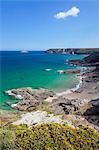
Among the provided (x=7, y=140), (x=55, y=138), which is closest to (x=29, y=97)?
(x=55, y=138)

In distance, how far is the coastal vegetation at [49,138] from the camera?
9.45 m

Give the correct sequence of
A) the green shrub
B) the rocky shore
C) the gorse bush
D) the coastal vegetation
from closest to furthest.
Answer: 1. the green shrub
2. the coastal vegetation
3. the gorse bush
4. the rocky shore

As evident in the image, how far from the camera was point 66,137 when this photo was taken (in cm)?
1007

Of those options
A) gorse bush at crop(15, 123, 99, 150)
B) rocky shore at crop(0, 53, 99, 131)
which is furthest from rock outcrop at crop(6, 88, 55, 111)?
gorse bush at crop(15, 123, 99, 150)

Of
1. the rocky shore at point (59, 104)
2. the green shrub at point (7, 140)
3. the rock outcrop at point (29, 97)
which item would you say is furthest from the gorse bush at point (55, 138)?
the rock outcrop at point (29, 97)

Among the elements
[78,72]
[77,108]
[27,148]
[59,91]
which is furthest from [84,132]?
[78,72]

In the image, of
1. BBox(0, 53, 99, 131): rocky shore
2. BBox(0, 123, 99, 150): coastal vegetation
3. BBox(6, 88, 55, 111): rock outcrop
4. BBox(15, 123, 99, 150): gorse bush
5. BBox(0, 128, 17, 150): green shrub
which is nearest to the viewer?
BBox(0, 128, 17, 150): green shrub

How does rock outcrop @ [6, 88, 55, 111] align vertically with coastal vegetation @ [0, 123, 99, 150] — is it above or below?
below

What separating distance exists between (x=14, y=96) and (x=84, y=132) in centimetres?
2419

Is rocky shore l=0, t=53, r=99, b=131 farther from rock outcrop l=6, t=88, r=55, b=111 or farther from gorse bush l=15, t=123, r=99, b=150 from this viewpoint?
gorse bush l=15, t=123, r=99, b=150

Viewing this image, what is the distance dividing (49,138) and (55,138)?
0.74 feet

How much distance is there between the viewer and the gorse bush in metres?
9.57

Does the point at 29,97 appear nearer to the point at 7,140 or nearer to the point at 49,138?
the point at 49,138

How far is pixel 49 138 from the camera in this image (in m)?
9.76
